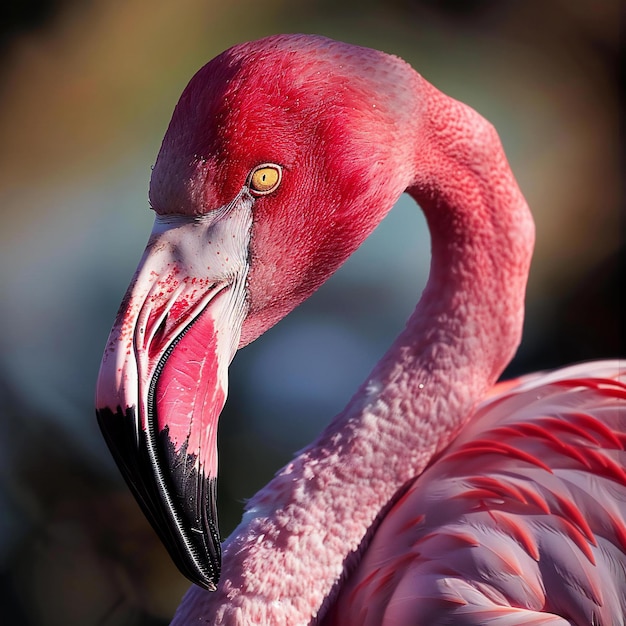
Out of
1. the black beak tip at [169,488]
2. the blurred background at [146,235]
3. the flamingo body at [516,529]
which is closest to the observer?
the black beak tip at [169,488]

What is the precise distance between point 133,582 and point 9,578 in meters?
0.39

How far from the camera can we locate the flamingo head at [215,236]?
→ 0.70m

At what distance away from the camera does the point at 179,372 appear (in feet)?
2.37

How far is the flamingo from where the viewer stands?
0.73 metres

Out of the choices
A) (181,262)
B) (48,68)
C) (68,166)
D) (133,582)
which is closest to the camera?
(181,262)

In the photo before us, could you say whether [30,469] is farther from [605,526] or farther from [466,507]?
[605,526]

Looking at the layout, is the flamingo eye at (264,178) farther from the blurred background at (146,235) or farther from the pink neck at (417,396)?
the blurred background at (146,235)

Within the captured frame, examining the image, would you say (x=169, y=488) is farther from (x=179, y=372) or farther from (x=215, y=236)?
(x=215, y=236)

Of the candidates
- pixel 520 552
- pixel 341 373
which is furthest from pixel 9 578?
pixel 520 552

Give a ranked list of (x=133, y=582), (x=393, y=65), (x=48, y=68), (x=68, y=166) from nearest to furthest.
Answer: (x=393, y=65) → (x=133, y=582) → (x=48, y=68) → (x=68, y=166)

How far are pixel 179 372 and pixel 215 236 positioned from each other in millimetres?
157

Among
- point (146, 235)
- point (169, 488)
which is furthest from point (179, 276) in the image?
point (146, 235)

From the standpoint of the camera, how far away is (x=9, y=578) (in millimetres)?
1987

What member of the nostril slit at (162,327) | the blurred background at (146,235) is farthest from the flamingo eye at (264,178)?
the blurred background at (146,235)
